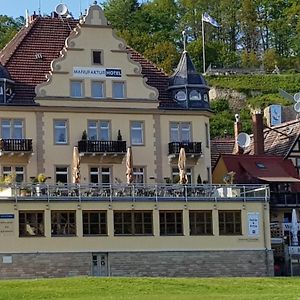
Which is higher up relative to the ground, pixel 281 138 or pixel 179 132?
pixel 281 138

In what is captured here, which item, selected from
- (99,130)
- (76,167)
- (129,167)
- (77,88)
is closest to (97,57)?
(77,88)

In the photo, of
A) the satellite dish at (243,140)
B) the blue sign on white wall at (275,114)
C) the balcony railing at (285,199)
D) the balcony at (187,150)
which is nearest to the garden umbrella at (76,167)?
the balcony at (187,150)

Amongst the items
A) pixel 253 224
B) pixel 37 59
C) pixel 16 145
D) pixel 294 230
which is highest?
pixel 37 59

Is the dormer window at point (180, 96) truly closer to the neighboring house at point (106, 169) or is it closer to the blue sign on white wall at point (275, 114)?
the neighboring house at point (106, 169)

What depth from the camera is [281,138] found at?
2832 inches

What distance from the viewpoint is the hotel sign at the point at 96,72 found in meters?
62.1

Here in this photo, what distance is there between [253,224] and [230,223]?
123 cm

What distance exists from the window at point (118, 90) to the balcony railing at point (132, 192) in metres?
8.22

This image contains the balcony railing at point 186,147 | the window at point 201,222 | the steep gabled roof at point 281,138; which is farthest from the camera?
the steep gabled roof at point 281,138

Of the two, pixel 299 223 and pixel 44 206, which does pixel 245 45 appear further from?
pixel 44 206

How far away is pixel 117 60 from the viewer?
207 ft

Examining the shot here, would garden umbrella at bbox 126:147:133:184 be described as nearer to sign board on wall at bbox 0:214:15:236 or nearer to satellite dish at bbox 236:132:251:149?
sign board on wall at bbox 0:214:15:236

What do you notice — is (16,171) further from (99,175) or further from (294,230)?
(294,230)

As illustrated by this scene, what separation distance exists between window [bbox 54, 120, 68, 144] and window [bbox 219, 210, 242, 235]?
10.2m
